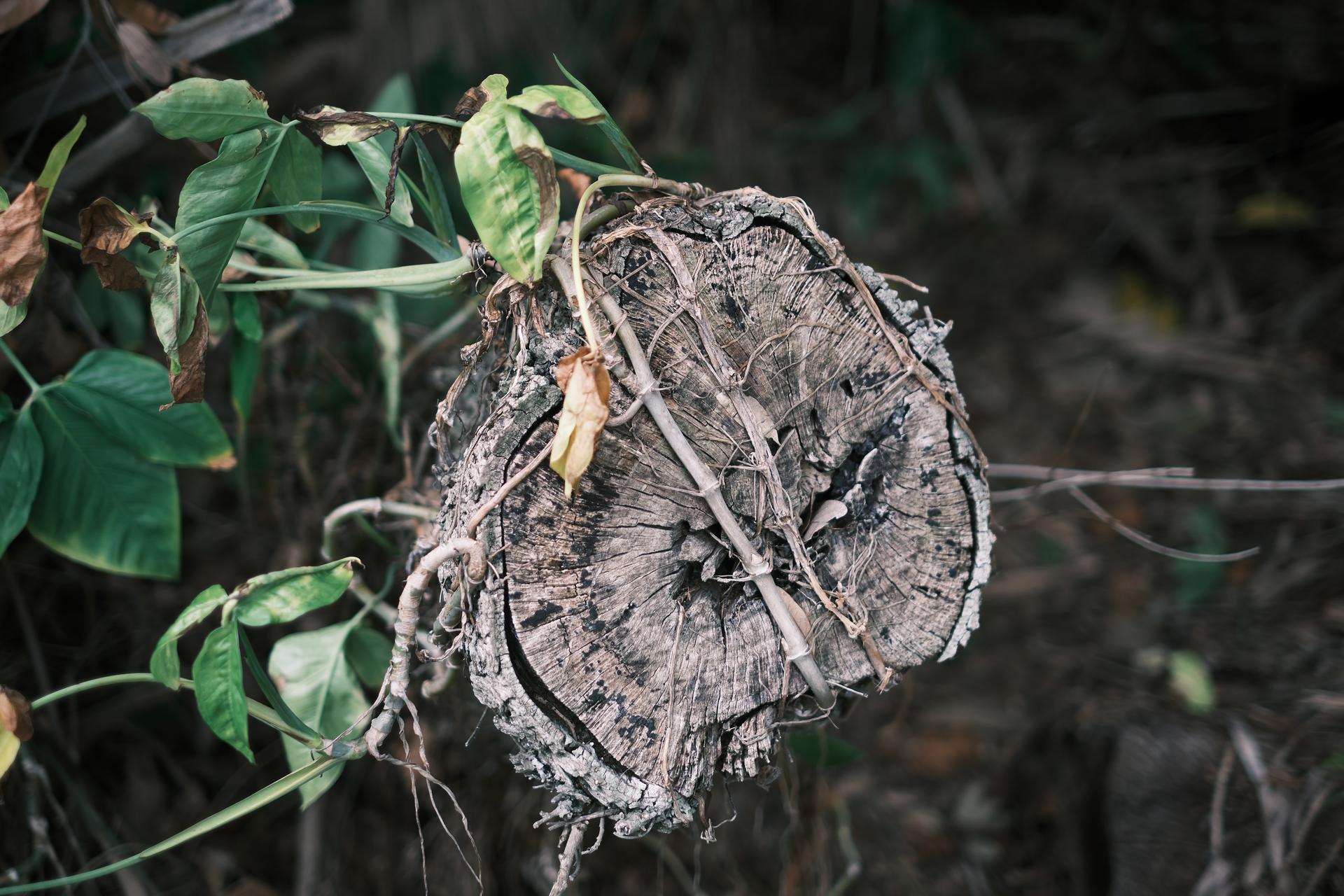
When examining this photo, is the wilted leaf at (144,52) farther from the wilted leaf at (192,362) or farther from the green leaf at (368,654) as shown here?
the green leaf at (368,654)

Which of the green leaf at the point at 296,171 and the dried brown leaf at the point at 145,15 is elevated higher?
the dried brown leaf at the point at 145,15

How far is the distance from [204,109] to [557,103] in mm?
294

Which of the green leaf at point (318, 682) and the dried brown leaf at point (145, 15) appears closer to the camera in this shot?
the green leaf at point (318, 682)

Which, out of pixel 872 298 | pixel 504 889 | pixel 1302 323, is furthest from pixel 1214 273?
pixel 504 889

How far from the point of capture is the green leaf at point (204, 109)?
648 mm

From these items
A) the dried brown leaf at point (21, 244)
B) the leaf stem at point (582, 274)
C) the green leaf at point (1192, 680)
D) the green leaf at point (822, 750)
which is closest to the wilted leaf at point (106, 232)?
the dried brown leaf at point (21, 244)

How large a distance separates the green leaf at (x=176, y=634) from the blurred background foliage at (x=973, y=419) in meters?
0.23

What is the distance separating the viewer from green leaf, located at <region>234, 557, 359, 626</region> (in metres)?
0.69

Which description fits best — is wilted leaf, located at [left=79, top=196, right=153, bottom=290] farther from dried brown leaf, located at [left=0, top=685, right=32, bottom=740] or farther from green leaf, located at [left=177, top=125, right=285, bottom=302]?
dried brown leaf, located at [left=0, top=685, right=32, bottom=740]

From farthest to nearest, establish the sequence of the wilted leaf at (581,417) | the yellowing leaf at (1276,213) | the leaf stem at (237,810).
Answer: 1. the yellowing leaf at (1276,213)
2. the leaf stem at (237,810)
3. the wilted leaf at (581,417)

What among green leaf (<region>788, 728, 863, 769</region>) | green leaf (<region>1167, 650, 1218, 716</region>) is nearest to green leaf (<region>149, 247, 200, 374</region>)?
green leaf (<region>788, 728, 863, 769</region>)

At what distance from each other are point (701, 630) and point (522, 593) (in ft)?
0.55

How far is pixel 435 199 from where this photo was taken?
755 millimetres

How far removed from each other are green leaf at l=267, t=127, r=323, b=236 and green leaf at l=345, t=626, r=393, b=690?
17.1 inches
